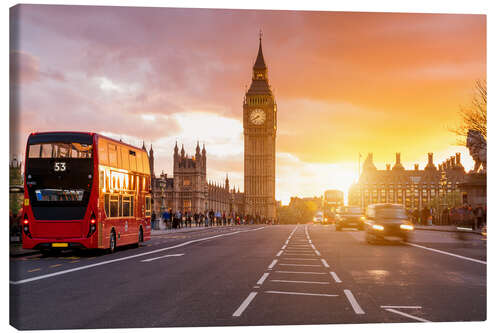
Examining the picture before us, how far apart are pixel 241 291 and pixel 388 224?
51.9ft

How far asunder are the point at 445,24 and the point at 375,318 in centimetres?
819

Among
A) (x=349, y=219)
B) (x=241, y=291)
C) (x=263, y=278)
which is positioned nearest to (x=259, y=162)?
(x=349, y=219)

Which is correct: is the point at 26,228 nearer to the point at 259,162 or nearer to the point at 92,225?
the point at 92,225

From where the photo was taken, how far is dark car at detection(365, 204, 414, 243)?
2600 centimetres

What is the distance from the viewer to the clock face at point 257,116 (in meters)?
155

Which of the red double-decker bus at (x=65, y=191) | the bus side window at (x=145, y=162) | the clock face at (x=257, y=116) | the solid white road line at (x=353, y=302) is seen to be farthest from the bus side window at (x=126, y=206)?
the clock face at (x=257, y=116)

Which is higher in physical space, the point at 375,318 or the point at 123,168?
the point at 123,168

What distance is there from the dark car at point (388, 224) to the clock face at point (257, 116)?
5069 inches

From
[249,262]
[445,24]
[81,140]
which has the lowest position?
[249,262]

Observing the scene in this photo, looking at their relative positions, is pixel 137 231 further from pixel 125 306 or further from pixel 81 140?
pixel 125 306

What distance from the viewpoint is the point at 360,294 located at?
11.2 meters

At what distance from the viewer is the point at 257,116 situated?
15638 centimetres

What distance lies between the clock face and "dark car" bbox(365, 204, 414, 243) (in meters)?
129
